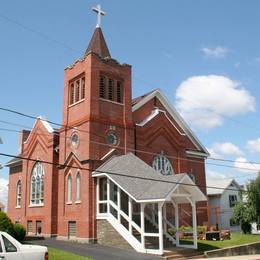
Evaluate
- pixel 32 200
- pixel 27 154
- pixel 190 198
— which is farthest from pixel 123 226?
pixel 27 154

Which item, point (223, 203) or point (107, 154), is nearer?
point (107, 154)

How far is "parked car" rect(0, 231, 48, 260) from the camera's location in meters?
12.4

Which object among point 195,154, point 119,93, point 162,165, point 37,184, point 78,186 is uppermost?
point 119,93

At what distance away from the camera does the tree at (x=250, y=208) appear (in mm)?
36969

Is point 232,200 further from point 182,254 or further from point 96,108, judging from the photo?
point 182,254

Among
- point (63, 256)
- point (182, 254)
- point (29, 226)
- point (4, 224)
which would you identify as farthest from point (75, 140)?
point (182, 254)

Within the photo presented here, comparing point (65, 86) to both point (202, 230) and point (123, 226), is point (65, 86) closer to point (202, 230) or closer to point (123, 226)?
point (123, 226)


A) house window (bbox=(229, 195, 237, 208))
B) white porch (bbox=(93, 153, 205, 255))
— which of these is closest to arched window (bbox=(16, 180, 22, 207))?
white porch (bbox=(93, 153, 205, 255))

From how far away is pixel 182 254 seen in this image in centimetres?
2312

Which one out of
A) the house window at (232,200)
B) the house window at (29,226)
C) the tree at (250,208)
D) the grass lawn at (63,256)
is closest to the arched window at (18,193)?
the house window at (29,226)

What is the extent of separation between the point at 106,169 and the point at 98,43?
11.5 meters

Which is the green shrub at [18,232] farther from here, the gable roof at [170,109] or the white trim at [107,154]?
the gable roof at [170,109]

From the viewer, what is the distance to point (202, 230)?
32531 millimetres

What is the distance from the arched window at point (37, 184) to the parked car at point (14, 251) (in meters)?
20.1
